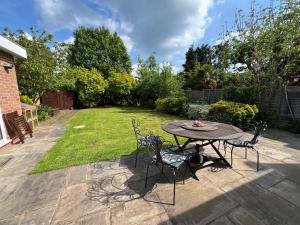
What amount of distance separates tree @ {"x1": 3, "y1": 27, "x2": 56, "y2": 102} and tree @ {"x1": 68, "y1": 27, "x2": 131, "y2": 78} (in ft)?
28.2

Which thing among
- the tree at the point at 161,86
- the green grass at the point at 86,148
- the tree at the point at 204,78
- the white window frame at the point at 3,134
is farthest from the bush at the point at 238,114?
the tree at the point at 204,78

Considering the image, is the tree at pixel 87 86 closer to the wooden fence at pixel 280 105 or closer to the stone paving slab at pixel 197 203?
the wooden fence at pixel 280 105

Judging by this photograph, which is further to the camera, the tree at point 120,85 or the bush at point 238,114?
the tree at point 120,85

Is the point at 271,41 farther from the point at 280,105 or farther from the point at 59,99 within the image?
the point at 59,99

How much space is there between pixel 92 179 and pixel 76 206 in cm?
66

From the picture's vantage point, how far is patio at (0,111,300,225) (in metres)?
1.90

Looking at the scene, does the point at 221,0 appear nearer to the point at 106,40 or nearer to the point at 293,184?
the point at 293,184

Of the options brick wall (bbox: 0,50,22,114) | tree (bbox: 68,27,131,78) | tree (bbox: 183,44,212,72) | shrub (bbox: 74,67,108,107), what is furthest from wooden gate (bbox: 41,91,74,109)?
tree (bbox: 183,44,212,72)

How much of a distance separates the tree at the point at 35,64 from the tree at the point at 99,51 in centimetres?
859

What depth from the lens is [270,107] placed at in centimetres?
650

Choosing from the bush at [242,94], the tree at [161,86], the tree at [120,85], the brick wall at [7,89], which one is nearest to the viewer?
the brick wall at [7,89]

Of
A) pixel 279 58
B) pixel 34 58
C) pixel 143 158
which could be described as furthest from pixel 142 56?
pixel 143 158

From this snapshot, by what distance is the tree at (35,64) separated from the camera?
8398mm

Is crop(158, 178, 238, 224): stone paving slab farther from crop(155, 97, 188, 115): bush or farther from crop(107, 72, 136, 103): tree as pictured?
crop(107, 72, 136, 103): tree
